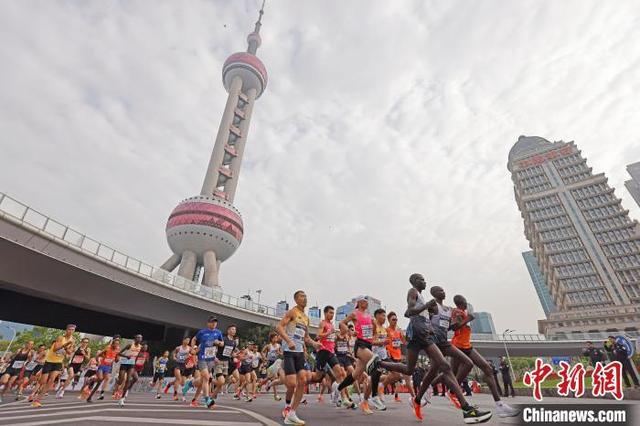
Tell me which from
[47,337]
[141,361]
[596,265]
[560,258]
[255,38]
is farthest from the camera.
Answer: [255,38]

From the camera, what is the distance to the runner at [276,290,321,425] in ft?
15.3

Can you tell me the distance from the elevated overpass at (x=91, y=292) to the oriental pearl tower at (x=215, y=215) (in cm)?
1974

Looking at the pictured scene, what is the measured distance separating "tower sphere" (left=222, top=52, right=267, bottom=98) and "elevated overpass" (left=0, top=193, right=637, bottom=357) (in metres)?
61.3

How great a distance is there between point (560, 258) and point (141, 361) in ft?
312

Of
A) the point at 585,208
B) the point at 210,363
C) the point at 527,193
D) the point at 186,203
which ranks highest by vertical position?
the point at 527,193

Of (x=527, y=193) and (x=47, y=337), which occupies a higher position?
(x=527, y=193)

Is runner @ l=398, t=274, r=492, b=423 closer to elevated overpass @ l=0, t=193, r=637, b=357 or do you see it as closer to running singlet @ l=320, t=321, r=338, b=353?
running singlet @ l=320, t=321, r=338, b=353

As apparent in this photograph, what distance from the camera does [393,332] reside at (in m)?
8.25

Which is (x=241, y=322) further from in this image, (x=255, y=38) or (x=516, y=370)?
(x=255, y=38)

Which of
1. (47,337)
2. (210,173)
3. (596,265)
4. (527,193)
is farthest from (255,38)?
(596,265)

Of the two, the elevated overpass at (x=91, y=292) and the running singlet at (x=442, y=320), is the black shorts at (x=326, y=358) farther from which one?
the elevated overpass at (x=91, y=292)

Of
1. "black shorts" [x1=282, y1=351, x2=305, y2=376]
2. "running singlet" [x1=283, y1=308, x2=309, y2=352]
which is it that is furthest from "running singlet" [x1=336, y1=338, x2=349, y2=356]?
"black shorts" [x1=282, y1=351, x2=305, y2=376]

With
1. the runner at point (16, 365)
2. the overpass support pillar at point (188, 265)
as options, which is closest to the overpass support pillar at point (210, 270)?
the overpass support pillar at point (188, 265)

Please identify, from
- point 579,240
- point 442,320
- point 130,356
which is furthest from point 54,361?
point 579,240
